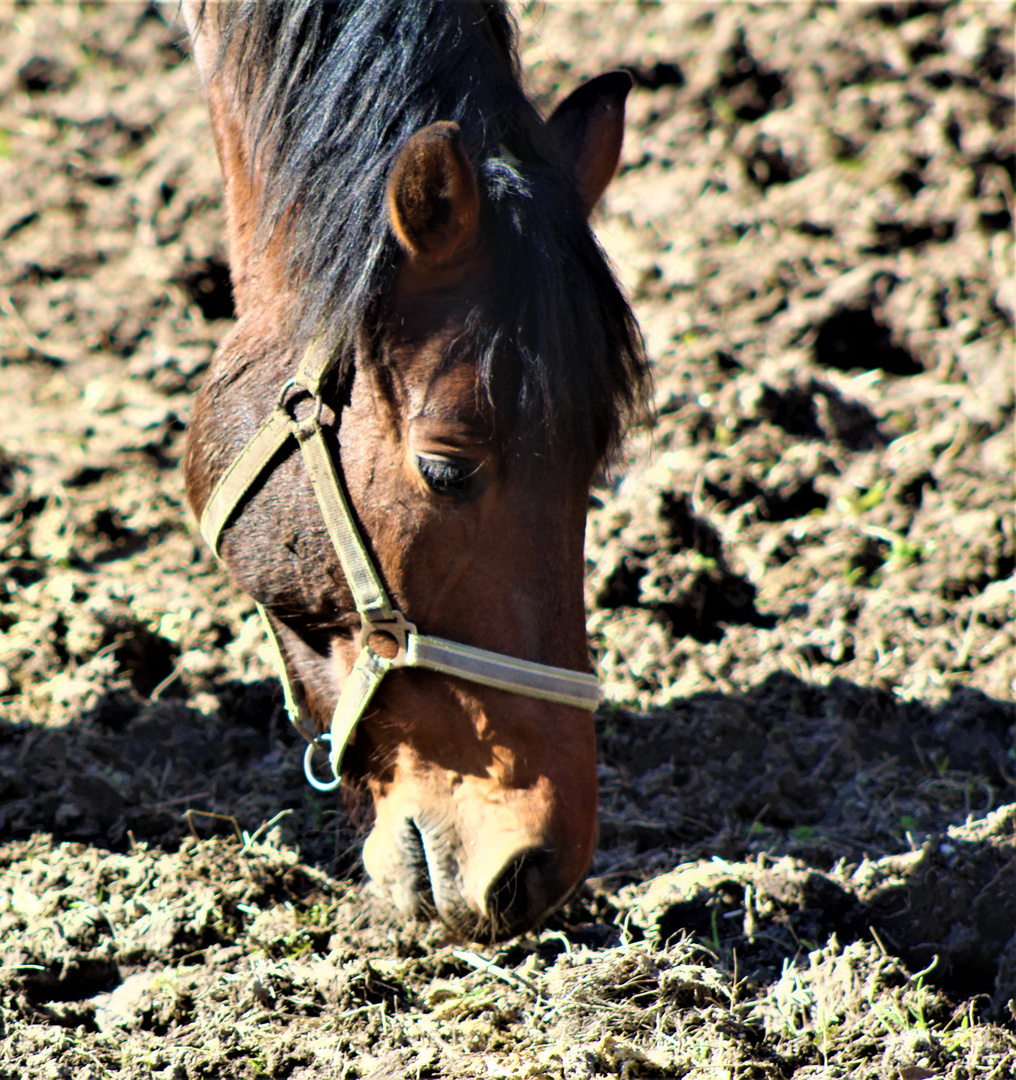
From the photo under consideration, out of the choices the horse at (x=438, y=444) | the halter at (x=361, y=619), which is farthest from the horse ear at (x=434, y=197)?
the halter at (x=361, y=619)

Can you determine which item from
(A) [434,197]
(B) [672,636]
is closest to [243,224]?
(A) [434,197]

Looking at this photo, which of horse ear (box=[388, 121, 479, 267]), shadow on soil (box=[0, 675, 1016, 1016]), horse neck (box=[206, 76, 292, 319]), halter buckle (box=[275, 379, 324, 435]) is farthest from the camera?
shadow on soil (box=[0, 675, 1016, 1016])

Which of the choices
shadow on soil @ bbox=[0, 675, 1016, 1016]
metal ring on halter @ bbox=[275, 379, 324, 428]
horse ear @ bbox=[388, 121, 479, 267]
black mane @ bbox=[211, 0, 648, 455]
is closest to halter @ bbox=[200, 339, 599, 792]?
metal ring on halter @ bbox=[275, 379, 324, 428]

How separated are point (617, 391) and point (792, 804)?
1.36 meters

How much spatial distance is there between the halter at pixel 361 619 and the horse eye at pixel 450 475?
19 centimetres

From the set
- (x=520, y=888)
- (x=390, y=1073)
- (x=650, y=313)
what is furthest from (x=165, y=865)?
(x=650, y=313)

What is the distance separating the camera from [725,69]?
5691mm

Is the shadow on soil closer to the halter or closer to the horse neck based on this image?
the halter

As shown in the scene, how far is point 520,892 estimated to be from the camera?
72.4 inches

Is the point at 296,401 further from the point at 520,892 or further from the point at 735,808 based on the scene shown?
the point at 735,808

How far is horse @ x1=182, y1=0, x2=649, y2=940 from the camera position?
1847 mm

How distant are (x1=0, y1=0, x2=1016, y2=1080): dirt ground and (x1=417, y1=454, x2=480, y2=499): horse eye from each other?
2.71 ft

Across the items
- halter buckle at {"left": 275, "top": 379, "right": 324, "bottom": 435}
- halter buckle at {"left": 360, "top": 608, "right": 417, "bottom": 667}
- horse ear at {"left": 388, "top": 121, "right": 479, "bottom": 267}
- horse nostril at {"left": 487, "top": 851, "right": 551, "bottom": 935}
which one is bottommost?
horse nostril at {"left": 487, "top": 851, "right": 551, "bottom": 935}

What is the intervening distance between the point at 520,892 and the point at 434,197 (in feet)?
4.16
